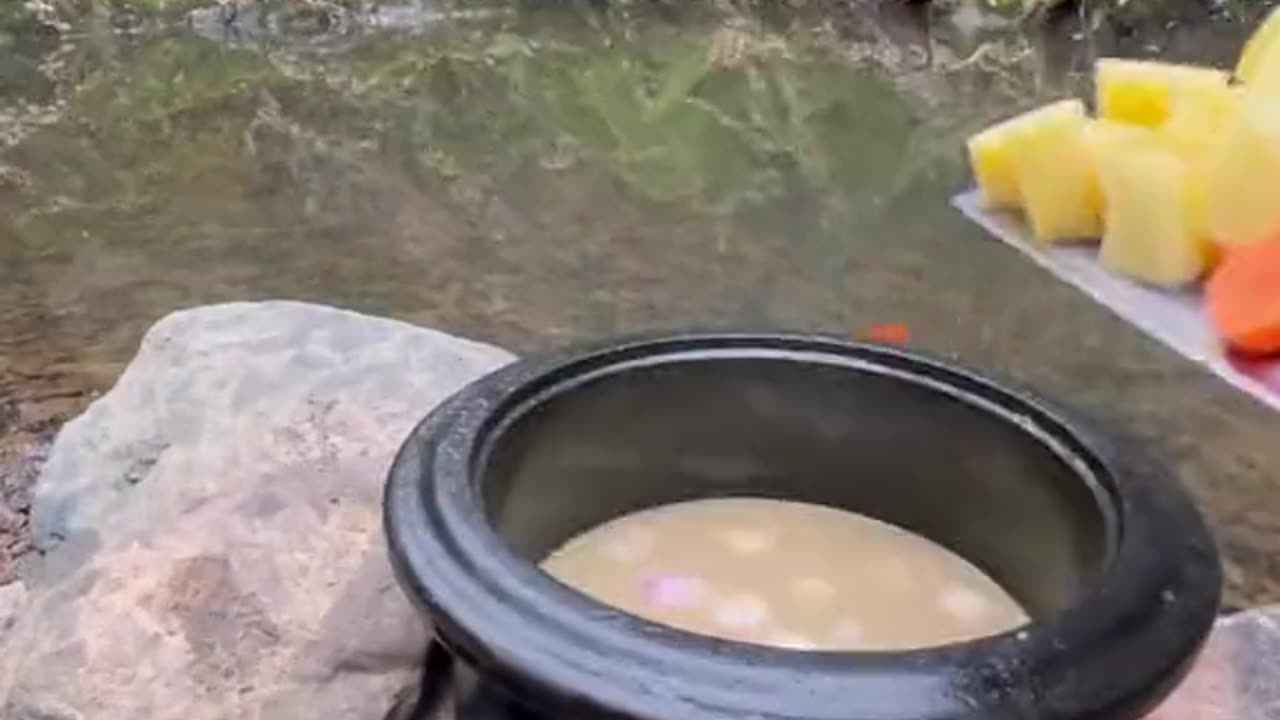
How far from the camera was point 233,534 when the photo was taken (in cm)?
149

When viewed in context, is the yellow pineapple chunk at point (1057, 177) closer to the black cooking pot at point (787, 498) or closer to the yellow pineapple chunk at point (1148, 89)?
the yellow pineapple chunk at point (1148, 89)

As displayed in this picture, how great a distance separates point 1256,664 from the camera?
1.60 meters

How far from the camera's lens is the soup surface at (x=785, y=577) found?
1.29 metres

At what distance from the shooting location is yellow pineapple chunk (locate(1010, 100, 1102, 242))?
8.86 feet

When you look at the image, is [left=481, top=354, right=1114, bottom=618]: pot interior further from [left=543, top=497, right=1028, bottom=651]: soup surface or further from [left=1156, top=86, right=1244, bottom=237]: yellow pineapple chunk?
[left=1156, top=86, right=1244, bottom=237]: yellow pineapple chunk

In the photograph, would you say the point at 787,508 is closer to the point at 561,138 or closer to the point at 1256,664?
the point at 1256,664

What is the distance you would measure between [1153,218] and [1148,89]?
0.30m

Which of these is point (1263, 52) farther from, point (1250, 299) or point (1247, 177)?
point (1250, 299)

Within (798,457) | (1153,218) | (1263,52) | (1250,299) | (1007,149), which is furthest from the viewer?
(1007,149)

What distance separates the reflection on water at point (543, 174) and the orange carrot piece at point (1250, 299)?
0.32 metres

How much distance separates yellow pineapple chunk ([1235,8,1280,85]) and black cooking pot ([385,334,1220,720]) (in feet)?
5.04

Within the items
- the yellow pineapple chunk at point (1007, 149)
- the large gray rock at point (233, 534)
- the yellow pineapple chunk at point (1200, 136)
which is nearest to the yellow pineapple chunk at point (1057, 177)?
the yellow pineapple chunk at point (1007, 149)

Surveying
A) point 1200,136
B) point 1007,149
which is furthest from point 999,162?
point 1200,136

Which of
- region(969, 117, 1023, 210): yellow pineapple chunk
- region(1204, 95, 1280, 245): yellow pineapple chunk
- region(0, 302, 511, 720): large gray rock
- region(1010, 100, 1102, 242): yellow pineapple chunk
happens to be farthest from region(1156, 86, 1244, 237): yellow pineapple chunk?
region(0, 302, 511, 720): large gray rock
